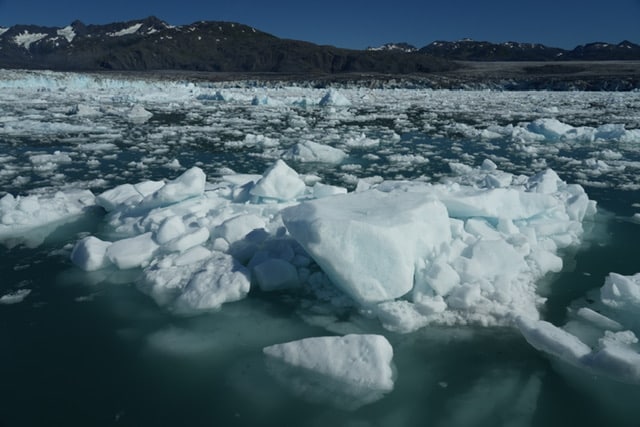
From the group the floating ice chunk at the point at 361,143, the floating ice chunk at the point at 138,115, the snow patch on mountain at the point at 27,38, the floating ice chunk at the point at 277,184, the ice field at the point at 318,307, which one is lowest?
the floating ice chunk at the point at 138,115

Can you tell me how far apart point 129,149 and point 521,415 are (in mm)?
8987

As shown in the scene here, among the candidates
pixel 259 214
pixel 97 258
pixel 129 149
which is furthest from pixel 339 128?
pixel 97 258

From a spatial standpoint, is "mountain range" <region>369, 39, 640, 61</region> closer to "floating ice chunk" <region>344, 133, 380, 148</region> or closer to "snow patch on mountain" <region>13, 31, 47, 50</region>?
"snow patch on mountain" <region>13, 31, 47, 50</region>

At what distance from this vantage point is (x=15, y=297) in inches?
131

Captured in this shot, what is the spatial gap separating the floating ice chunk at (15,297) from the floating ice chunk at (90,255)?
459mm

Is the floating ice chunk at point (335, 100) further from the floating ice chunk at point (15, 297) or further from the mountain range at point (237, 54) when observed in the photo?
the mountain range at point (237, 54)

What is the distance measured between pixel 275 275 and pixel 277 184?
5.08ft

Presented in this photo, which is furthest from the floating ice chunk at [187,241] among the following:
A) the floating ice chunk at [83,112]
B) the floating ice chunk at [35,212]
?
the floating ice chunk at [83,112]

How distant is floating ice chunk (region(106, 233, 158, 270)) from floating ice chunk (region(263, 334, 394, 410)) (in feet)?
5.80

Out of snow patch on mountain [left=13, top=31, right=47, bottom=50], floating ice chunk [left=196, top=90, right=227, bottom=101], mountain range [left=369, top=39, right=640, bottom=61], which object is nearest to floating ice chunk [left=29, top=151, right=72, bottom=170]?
floating ice chunk [left=196, top=90, right=227, bottom=101]

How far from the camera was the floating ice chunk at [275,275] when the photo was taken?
337 cm

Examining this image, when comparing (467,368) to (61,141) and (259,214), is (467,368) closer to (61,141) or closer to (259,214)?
(259,214)

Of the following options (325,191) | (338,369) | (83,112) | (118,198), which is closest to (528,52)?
(83,112)

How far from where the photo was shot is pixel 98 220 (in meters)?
4.98
